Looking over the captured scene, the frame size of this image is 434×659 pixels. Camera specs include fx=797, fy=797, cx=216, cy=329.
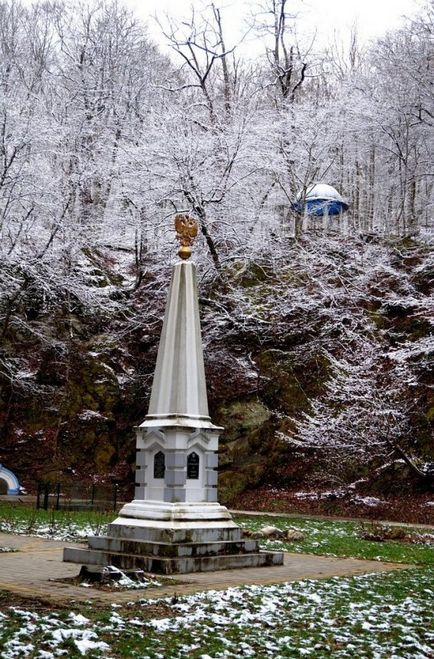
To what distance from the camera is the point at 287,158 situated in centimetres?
3066

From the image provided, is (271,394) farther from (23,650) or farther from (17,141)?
(23,650)

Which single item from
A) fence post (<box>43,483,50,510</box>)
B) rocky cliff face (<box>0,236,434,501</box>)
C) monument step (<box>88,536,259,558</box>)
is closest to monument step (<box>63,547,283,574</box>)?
monument step (<box>88,536,259,558</box>)

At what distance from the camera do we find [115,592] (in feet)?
28.9

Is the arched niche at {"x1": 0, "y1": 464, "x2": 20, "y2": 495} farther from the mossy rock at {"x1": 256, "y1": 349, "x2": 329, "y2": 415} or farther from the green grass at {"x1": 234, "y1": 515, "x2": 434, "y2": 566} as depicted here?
the mossy rock at {"x1": 256, "y1": 349, "x2": 329, "y2": 415}

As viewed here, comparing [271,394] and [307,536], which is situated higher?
[271,394]

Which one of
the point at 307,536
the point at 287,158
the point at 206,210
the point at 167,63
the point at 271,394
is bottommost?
the point at 307,536

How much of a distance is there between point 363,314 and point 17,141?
12.3m

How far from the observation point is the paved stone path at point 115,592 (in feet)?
28.4

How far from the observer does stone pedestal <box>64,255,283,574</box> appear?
441 inches

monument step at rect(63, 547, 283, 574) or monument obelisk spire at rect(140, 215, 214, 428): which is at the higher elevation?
monument obelisk spire at rect(140, 215, 214, 428)

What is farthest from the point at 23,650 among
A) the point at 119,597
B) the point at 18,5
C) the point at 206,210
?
the point at 18,5

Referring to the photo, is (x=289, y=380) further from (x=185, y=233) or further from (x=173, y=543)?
(x=173, y=543)

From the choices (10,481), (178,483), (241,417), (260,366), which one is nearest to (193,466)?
(178,483)

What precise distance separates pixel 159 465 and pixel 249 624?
501 centimetres
